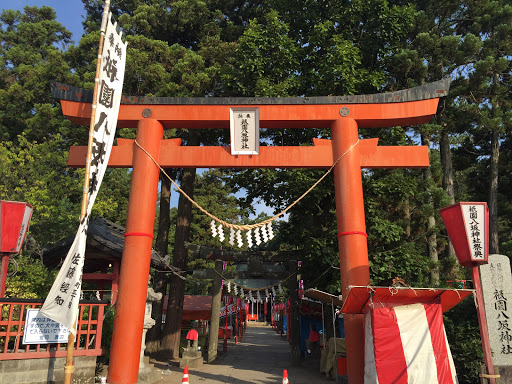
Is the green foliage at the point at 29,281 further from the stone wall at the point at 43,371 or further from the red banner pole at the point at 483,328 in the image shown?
the red banner pole at the point at 483,328

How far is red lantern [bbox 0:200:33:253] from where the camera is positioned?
7562mm

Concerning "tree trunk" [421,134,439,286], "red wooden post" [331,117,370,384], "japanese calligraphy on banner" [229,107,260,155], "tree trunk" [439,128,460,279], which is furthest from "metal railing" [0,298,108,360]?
"tree trunk" [439,128,460,279]

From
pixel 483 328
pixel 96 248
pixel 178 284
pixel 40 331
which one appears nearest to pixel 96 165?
pixel 40 331

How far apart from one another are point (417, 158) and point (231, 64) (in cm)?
1107

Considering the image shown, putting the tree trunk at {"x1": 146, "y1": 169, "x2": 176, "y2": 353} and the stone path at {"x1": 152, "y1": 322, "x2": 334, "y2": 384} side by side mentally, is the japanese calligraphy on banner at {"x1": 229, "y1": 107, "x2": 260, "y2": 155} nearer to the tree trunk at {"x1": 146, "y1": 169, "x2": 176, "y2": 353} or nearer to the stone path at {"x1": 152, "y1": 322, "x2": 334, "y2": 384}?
the stone path at {"x1": 152, "y1": 322, "x2": 334, "y2": 384}

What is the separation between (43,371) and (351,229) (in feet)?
22.5

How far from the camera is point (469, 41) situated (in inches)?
653

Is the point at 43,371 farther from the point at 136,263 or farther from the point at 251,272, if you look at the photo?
the point at 251,272

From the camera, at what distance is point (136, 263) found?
26.6 ft

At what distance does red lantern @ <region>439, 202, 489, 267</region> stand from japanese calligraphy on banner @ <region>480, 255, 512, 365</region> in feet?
6.15

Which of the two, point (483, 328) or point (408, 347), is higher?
point (483, 328)

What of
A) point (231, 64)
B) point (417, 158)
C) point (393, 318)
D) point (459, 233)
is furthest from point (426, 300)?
point (231, 64)

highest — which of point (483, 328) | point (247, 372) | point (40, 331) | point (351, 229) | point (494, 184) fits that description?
point (494, 184)

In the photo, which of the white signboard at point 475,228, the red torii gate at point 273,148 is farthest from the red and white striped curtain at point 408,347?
the red torii gate at point 273,148
